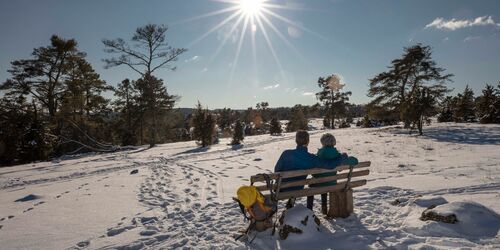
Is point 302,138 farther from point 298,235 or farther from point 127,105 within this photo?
point 127,105

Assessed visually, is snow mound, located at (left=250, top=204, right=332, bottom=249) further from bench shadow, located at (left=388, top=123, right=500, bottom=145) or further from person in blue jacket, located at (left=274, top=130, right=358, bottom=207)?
bench shadow, located at (left=388, top=123, right=500, bottom=145)

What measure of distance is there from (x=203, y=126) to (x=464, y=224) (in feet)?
66.0

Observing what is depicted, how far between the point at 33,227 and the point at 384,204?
770 cm

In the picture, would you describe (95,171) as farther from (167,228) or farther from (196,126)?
(196,126)

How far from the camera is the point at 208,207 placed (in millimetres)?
7504

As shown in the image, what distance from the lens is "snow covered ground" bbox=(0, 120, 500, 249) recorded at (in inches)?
194

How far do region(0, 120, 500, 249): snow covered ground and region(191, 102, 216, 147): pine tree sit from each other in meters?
8.89

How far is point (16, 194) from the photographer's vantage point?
31.7 ft

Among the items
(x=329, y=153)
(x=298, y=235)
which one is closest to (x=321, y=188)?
(x=329, y=153)

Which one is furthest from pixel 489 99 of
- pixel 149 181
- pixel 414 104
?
pixel 149 181

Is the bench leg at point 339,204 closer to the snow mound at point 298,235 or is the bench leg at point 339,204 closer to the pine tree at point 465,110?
the snow mound at point 298,235

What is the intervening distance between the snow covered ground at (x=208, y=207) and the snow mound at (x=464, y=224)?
15 mm

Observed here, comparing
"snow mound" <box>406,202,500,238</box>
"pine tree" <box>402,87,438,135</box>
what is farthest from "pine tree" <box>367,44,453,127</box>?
"snow mound" <box>406,202,500,238</box>

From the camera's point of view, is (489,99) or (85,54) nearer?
(85,54)
